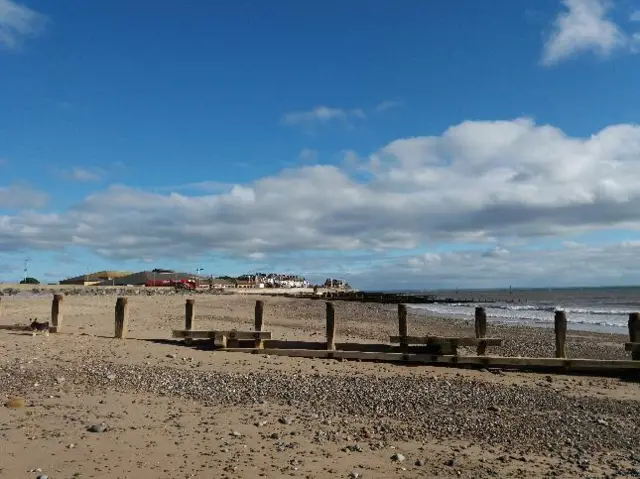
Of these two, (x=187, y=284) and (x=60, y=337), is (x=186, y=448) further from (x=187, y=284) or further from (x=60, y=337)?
(x=187, y=284)

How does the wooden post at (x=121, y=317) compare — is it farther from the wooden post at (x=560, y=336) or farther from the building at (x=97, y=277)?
the building at (x=97, y=277)

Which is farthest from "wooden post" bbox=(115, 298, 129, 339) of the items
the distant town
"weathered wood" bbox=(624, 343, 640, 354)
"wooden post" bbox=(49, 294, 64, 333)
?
the distant town

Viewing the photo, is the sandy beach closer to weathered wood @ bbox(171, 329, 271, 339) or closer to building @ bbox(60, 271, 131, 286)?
weathered wood @ bbox(171, 329, 271, 339)

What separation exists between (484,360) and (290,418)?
23.8 ft

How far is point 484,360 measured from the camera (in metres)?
14.8

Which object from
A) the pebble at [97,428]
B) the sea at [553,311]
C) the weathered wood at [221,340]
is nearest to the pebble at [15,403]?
the pebble at [97,428]

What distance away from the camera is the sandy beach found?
288 inches

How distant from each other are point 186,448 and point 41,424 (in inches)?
95.9

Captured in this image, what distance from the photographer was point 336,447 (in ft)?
26.1

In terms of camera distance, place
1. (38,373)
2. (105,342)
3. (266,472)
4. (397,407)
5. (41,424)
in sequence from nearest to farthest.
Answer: (266,472) < (41,424) < (397,407) < (38,373) < (105,342)

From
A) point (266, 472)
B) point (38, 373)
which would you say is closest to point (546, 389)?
point (266, 472)

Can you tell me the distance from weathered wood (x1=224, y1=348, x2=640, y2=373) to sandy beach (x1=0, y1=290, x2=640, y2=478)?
35 cm

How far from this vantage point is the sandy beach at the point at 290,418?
24.0ft

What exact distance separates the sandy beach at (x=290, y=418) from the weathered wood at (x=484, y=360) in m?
0.35
